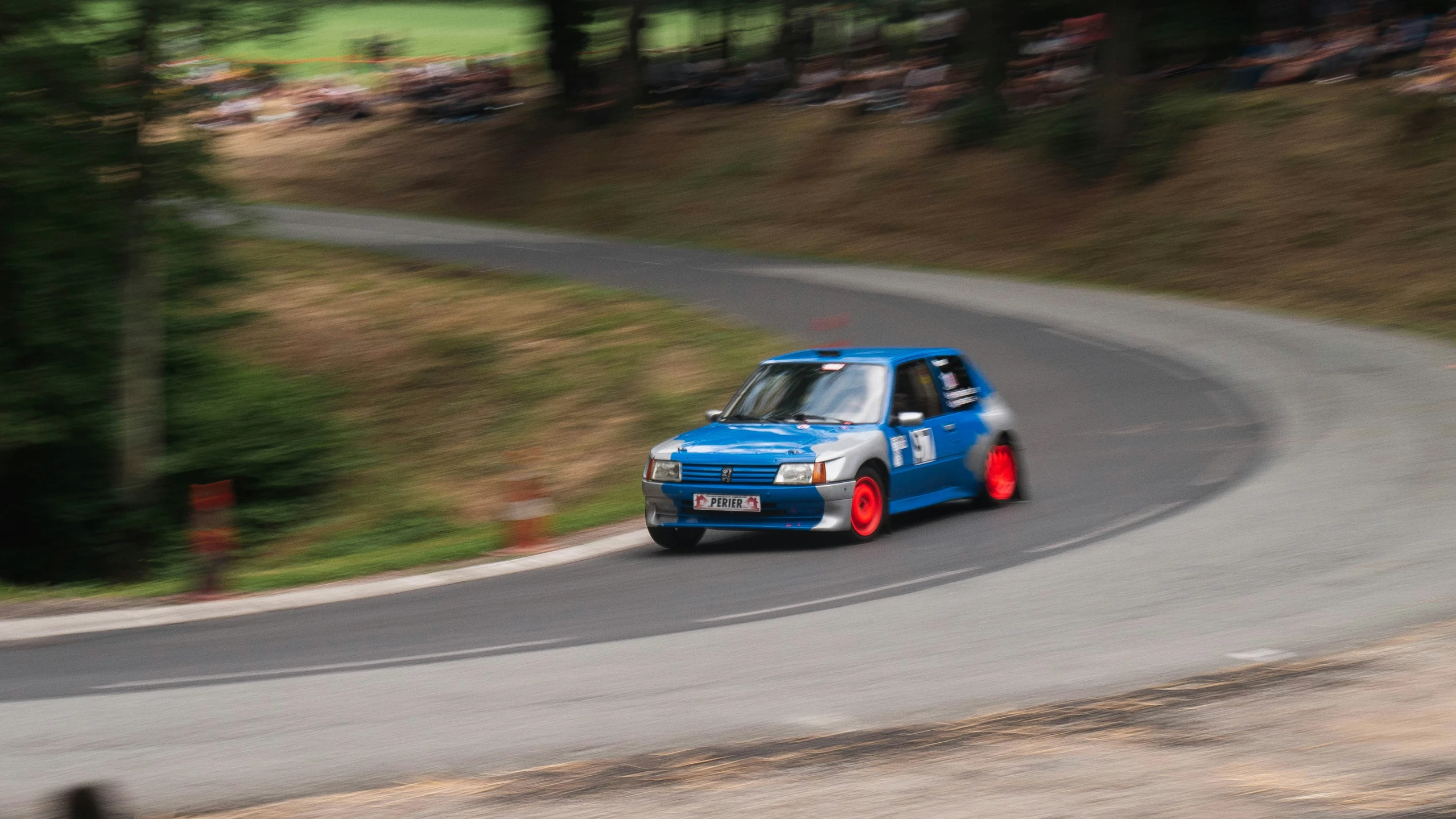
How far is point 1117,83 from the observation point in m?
36.7

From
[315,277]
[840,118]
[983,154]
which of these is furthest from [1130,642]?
[840,118]

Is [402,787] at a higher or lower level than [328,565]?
higher

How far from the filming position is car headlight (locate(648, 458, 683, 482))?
12.5 meters

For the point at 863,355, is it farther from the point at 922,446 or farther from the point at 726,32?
the point at 726,32

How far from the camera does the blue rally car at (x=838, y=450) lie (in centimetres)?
1218

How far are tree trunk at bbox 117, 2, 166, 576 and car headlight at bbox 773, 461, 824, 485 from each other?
38.1 ft

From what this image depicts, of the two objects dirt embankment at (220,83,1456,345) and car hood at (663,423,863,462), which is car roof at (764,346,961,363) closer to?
car hood at (663,423,863,462)

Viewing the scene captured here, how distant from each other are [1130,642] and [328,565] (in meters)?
7.77

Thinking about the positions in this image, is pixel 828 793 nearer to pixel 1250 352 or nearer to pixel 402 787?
pixel 402 787

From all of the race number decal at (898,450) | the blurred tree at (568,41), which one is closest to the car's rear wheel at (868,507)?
the race number decal at (898,450)

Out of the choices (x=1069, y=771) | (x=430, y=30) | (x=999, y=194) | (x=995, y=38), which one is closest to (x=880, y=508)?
(x=1069, y=771)

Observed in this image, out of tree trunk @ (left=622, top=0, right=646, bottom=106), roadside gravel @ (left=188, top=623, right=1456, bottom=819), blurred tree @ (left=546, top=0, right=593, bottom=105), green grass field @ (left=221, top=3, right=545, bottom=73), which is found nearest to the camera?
roadside gravel @ (left=188, top=623, right=1456, bottom=819)

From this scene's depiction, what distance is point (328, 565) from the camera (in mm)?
13945

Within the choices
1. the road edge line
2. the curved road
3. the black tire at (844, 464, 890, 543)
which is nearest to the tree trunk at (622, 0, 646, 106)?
the curved road
